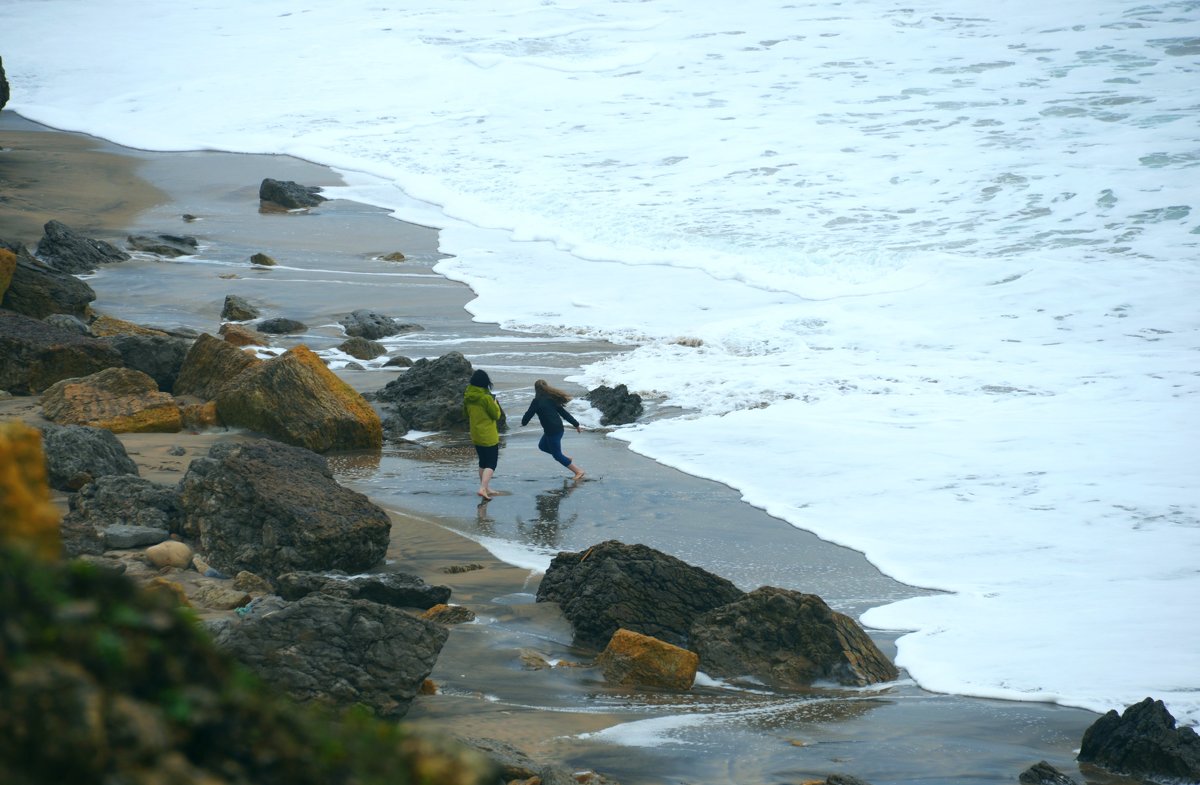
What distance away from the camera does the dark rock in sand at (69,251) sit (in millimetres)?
16719

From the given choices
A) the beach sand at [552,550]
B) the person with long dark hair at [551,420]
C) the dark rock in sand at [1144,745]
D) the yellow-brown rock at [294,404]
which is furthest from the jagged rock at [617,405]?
the dark rock in sand at [1144,745]

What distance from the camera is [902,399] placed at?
42.0 ft

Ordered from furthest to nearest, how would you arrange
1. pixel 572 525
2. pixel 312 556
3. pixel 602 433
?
1. pixel 602 433
2. pixel 572 525
3. pixel 312 556

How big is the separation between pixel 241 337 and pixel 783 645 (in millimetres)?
8659

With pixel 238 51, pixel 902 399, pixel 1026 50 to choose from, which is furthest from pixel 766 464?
pixel 238 51

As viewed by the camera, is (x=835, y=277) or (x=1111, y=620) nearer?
(x=1111, y=620)

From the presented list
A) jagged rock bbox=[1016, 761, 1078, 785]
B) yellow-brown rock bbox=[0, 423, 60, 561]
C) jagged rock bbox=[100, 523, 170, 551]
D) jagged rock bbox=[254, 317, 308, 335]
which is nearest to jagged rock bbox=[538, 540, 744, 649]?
jagged rock bbox=[1016, 761, 1078, 785]

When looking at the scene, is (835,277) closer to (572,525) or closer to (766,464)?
(766,464)

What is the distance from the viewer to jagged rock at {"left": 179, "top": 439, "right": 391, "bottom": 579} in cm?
689

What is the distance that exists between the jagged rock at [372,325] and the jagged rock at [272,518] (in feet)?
23.2

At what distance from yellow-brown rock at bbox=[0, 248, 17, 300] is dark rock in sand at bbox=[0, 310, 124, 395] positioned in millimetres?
1649

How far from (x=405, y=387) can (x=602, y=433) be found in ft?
6.64

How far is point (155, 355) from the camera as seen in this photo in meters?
11.3

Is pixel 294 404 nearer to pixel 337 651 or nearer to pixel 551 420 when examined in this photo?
pixel 551 420
